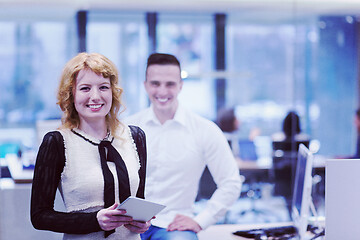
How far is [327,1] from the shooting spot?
700 centimetres

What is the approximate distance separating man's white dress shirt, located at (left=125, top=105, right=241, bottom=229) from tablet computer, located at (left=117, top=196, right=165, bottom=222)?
672mm

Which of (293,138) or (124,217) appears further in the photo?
(293,138)

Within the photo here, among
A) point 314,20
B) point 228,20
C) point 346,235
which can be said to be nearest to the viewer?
point 346,235

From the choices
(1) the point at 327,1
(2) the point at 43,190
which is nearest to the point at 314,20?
(1) the point at 327,1

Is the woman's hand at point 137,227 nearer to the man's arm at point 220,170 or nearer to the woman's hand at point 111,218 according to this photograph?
the woman's hand at point 111,218

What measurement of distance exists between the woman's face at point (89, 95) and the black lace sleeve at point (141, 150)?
0.67ft

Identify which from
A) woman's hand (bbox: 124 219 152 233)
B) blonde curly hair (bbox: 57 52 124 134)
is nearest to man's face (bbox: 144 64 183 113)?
blonde curly hair (bbox: 57 52 124 134)

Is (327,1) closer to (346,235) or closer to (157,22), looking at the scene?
(157,22)

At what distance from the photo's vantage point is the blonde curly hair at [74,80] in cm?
181

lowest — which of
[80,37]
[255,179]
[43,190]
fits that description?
[255,179]

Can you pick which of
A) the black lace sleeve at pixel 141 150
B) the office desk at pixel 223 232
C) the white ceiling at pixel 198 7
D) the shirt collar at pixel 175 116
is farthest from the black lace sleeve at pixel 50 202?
the white ceiling at pixel 198 7

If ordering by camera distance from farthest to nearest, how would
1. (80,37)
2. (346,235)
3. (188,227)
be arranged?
(80,37), (188,227), (346,235)

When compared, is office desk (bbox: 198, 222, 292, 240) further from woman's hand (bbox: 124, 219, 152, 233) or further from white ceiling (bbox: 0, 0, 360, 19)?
white ceiling (bbox: 0, 0, 360, 19)

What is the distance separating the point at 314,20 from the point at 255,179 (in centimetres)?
306
